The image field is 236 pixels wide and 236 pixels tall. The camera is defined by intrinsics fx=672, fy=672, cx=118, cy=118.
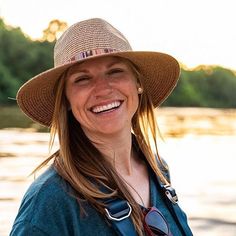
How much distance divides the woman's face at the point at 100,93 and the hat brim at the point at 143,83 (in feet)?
0.16

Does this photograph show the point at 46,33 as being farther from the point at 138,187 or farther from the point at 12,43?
the point at 138,187

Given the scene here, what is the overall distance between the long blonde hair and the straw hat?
0.16ft

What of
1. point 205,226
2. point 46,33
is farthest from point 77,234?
point 46,33

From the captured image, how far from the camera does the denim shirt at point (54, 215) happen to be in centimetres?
192

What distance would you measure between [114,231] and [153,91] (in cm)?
84

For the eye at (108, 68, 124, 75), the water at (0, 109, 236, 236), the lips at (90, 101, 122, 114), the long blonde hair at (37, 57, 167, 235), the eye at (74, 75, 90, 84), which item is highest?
the eye at (108, 68, 124, 75)

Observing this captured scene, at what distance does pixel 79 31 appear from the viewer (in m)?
2.21

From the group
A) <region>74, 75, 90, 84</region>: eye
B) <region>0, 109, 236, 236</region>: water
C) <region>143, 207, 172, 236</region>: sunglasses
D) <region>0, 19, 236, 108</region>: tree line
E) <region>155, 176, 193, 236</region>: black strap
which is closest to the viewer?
<region>143, 207, 172, 236</region>: sunglasses

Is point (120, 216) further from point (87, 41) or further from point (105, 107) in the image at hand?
point (87, 41)

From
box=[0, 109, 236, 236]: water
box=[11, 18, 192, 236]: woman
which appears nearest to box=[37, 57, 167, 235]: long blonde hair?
box=[11, 18, 192, 236]: woman

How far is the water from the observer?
8374 millimetres

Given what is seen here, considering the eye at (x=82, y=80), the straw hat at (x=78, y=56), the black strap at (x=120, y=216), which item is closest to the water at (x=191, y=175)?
the straw hat at (x=78, y=56)

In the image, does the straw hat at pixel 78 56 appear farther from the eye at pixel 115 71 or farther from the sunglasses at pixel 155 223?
the sunglasses at pixel 155 223

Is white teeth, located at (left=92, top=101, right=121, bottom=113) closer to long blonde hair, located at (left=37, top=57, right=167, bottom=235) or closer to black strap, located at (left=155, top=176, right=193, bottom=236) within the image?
long blonde hair, located at (left=37, top=57, right=167, bottom=235)
